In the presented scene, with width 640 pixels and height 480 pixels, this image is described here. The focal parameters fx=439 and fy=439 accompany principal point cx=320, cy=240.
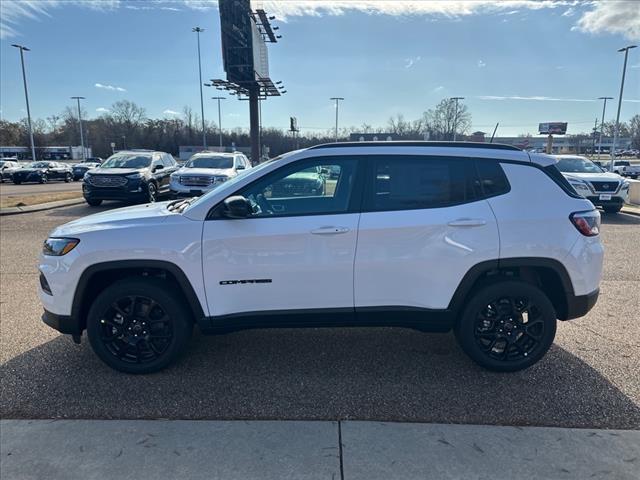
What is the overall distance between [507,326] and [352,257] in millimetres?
1389

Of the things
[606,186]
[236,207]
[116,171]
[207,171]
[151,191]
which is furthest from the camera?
[151,191]

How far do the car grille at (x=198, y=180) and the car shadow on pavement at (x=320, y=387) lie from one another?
8966 mm

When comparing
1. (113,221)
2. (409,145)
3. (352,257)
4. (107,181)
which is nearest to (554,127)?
(107,181)

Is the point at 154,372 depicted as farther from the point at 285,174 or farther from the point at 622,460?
the point at 622,460

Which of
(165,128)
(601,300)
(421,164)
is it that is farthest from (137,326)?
(165,128)

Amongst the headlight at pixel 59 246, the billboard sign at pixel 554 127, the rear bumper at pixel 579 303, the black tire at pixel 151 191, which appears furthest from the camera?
the billboard sign at pixel 554 127

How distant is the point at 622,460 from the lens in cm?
254

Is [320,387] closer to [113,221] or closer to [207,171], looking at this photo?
[113,221]

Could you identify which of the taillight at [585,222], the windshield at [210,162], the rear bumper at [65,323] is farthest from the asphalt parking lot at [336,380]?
the windshield at [210,162]

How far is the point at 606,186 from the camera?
12594 mm

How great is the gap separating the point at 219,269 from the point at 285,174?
916mm

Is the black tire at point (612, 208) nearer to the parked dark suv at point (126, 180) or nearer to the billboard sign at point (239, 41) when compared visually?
the parked dark suv at point (126, 180)

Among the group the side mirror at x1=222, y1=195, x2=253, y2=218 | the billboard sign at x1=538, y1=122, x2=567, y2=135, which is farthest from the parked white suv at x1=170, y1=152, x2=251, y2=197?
the billboard sign at x1=538, y1=122, x2=567, y2=135

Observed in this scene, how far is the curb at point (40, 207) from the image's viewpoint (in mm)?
13039
